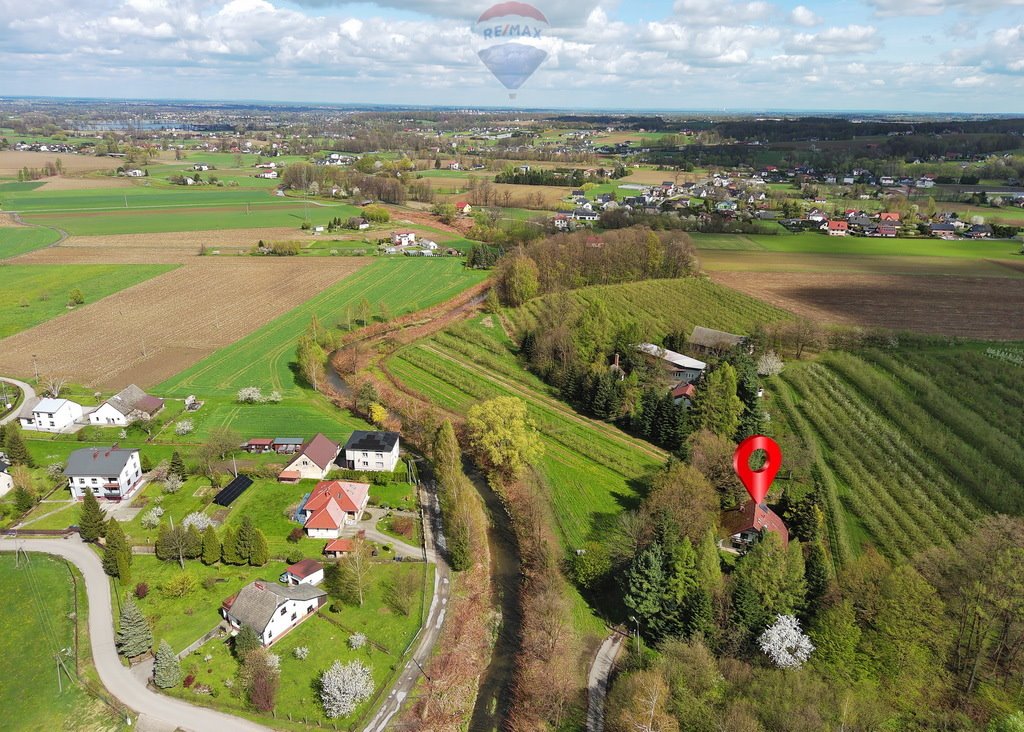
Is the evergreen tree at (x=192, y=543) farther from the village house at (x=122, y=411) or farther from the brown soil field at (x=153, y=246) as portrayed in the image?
the brown soil field at (x=153, y=246)

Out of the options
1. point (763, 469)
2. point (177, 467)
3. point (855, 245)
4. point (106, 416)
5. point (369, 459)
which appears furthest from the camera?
point (855, 245)

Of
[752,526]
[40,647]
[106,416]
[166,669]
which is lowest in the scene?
[40,647]

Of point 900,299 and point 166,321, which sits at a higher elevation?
point 900,299

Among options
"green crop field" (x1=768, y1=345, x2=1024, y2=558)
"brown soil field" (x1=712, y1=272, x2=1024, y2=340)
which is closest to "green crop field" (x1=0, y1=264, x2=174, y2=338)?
"green crop field" (x1=768, y1=345, x2=1024, y2=558)

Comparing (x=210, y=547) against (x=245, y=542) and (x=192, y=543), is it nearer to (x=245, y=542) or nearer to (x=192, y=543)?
(x=192, y=543)

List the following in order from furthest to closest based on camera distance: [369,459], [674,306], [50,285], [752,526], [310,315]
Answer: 1. [50,285]
2. [310,315]
3. [674,306]
4. [369,459]
5. [752,526]

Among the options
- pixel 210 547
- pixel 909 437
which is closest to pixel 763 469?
pixel 909 437

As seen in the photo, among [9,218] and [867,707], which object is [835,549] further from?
[9,218]
